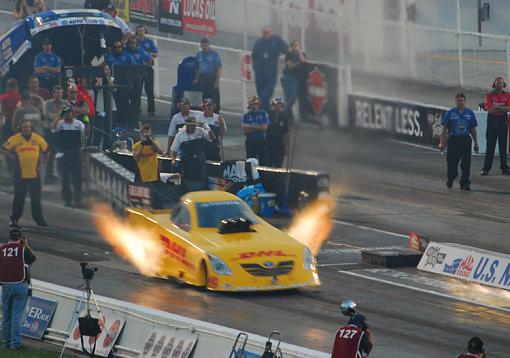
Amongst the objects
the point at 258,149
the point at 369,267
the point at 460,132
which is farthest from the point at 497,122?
the point at 369,267

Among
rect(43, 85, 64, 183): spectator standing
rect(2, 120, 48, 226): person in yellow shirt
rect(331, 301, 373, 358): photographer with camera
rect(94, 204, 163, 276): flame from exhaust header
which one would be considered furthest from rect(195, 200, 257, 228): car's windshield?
rect(43, 85, 64, 183): spectator standing

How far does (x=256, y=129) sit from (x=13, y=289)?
12.6 m

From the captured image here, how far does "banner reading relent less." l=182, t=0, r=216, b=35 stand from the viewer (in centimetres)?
4366

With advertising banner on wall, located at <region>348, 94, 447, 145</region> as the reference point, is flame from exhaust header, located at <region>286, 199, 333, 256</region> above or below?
below

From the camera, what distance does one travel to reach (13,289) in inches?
774

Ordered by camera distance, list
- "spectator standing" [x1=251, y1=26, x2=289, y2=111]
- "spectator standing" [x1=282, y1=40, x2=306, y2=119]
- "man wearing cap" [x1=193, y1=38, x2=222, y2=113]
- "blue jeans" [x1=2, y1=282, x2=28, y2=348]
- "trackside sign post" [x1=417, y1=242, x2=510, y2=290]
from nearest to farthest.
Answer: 1. "blue jeans" [x1=2, y1=282, x2=28, y2=348]
2. "trackside sign post" [x1=417, y1=242, x2=510, y2=290]
3. "man wearing cap" [x1=193, y1=38, x2=222, y2=113]
4. "spectator standing" [x1=282, y1=40, x2=306, y2=119]
5. "spectator standing" [x1=251, y1=26, x2=289, y2=111]

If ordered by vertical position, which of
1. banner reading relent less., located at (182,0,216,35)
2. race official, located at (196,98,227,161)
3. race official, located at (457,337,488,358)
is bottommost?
race official, located at (457,337,488,358)

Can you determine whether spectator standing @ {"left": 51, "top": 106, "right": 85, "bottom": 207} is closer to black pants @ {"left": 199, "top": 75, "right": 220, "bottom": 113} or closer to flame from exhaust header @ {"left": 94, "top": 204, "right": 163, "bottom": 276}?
flame from exhaust header @ {"left": 94, "top": 204, "right": 163, "bottom": 276}

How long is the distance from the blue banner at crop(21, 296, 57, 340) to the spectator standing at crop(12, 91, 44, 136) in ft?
37.1

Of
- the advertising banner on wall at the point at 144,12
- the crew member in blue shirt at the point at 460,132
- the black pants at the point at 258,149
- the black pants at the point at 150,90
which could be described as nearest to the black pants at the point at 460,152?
the crew member in blue shirt at the point at 460,132

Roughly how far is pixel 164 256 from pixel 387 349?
586 centimetres

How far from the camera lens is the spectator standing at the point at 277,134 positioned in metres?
31.8

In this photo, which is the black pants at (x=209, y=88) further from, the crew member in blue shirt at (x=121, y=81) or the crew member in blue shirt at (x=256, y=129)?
the crew member in blue shirt at (x=256, y=129)

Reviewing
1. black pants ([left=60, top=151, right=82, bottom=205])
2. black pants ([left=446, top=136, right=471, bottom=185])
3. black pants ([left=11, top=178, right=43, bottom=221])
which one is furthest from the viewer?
black pants ([left=446, top=136, right=471, bottom=185])
